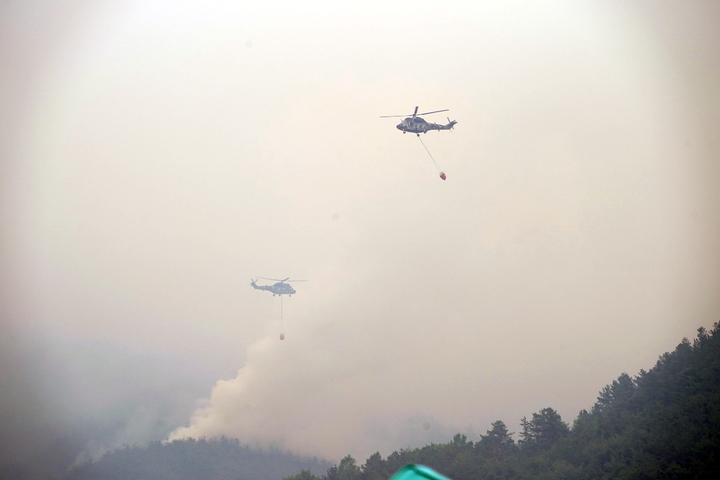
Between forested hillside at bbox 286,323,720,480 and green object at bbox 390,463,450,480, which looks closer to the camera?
green object at bbox 390,463,450,480

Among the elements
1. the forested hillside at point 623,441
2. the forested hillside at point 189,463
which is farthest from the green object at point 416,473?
the forested hillside at point 189,463

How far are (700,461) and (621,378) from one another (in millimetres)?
36758

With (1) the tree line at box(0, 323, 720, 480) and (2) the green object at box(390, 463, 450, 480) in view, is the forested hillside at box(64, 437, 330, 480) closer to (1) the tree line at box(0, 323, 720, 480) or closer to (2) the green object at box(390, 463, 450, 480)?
(1) the tree line at box(0, 323, 720, 480)

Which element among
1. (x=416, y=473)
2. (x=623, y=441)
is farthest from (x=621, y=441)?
(x=416, y=473)

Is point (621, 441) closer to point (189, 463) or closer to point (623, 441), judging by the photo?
point (623, 441)

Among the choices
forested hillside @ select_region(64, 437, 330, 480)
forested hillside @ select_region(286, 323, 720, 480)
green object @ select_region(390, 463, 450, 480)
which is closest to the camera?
green object @ select_region(390, 463, 450, 480)

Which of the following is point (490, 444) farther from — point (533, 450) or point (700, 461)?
point (700, 461)

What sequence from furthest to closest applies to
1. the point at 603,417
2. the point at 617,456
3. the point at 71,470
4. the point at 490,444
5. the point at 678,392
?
1. the point at 71,470
2. the point at 490,444
3. the point at 603,417
4. the point at 678,392
5. the point at 617,456

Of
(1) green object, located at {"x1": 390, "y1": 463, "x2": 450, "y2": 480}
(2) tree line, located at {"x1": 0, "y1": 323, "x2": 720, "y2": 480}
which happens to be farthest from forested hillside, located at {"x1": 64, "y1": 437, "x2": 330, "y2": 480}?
(1) green object, located at {"x1": 390, "y1": 463, "x2": 450, "y2": 480}

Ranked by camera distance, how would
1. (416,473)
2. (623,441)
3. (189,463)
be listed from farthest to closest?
1. (189,463)
2. (623,441)
3. (416,473)

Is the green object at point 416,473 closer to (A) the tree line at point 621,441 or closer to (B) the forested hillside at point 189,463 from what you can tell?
(A) the tree line at point 621,441

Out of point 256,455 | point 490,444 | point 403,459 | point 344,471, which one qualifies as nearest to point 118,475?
point 256,455

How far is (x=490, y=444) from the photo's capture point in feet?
311

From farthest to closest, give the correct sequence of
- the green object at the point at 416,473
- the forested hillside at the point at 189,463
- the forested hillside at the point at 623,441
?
the forested hillside at the point at 189,463 < the forested hillside at the point at 623,441 < the green object at the point at 416,473
